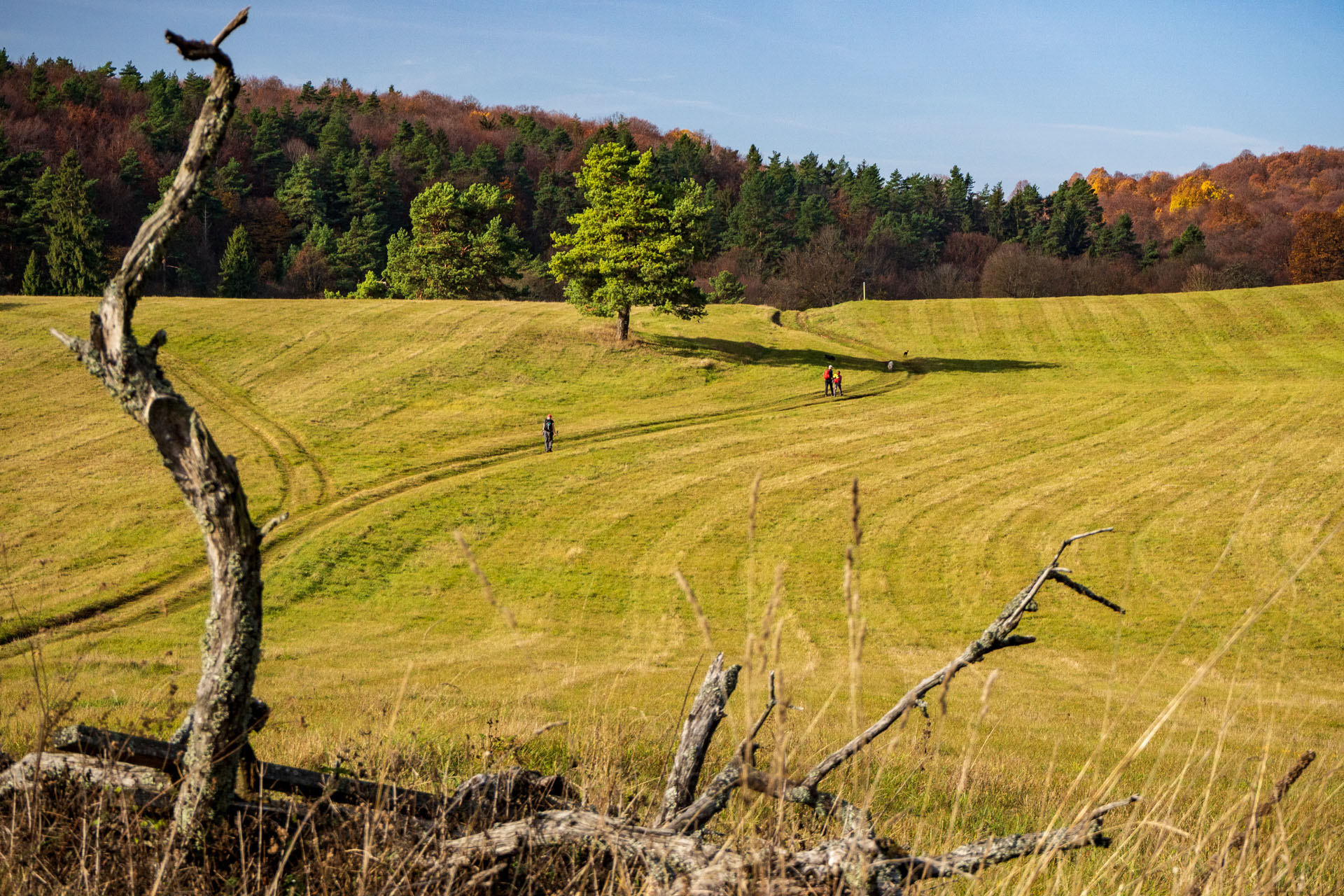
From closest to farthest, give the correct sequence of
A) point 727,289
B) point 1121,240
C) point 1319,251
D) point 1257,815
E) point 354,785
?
point 1257,815 → point 354,785 → point 727,289 → point 1319,251 → point 1121,240

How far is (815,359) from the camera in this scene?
5234cm

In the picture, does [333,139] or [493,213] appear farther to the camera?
[333,139]

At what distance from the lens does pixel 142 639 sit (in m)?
18.1

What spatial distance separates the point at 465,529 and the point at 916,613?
43.0 feet

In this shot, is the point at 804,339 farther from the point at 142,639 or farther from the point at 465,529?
the point at 142,639

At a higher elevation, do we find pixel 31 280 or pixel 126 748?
pixel 31 280

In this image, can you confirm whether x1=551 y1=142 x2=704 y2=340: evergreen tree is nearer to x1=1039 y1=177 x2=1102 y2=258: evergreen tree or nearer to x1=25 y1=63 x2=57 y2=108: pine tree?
x1=1039 y1=177 x2=1102 y2=258: evergreen tree

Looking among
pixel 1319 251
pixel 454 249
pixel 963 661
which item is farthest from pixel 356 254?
pixel 1319 251

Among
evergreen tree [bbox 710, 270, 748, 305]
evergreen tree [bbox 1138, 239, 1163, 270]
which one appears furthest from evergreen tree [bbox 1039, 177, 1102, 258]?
evergreen tree [bbox 710, 270, 748, 305]

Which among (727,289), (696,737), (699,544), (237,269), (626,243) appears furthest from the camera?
(237,269)

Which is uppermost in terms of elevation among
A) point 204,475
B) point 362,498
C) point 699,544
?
point 204,475

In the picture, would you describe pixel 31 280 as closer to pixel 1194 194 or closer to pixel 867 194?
pixel 867 194

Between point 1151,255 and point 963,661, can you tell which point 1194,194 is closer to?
point 1151,255

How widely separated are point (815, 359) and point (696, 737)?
164 ft
